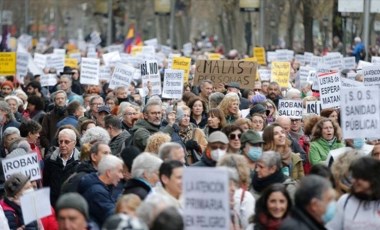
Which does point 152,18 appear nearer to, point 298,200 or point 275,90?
point 275,90

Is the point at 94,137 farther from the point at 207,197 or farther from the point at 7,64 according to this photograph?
the point at 7,64

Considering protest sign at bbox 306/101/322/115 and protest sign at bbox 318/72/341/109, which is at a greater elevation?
protest sign at bbox 318/72/341/109

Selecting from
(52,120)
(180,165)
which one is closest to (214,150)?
(180,165)

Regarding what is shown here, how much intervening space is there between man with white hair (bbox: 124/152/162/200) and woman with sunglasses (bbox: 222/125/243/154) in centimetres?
309

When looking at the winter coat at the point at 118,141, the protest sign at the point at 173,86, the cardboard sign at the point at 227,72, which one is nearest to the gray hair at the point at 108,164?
the winter coat at the point at 118,141

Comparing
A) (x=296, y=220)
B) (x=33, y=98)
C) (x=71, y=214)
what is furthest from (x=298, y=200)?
(x=33, y=98)

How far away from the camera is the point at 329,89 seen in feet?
72.7

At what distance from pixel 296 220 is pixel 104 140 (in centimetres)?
551

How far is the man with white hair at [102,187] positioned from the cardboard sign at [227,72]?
1380cm

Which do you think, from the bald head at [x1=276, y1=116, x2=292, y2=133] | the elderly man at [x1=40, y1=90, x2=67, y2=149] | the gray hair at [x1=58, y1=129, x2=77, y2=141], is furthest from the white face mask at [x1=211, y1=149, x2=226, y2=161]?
the elderly man at [x1=40, y1=90, x2=67, y2=149]

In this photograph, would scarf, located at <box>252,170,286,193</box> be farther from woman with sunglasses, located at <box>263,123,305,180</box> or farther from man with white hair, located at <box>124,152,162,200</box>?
woman with sunglasses, located at <box>263,123,305,180</box>

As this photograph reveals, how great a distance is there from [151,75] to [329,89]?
5231 mm

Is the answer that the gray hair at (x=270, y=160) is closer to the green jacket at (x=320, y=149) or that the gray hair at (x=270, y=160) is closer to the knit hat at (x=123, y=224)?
the green jacket at (x=320, y=149)

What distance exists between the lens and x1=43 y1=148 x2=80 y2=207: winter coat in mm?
17328
